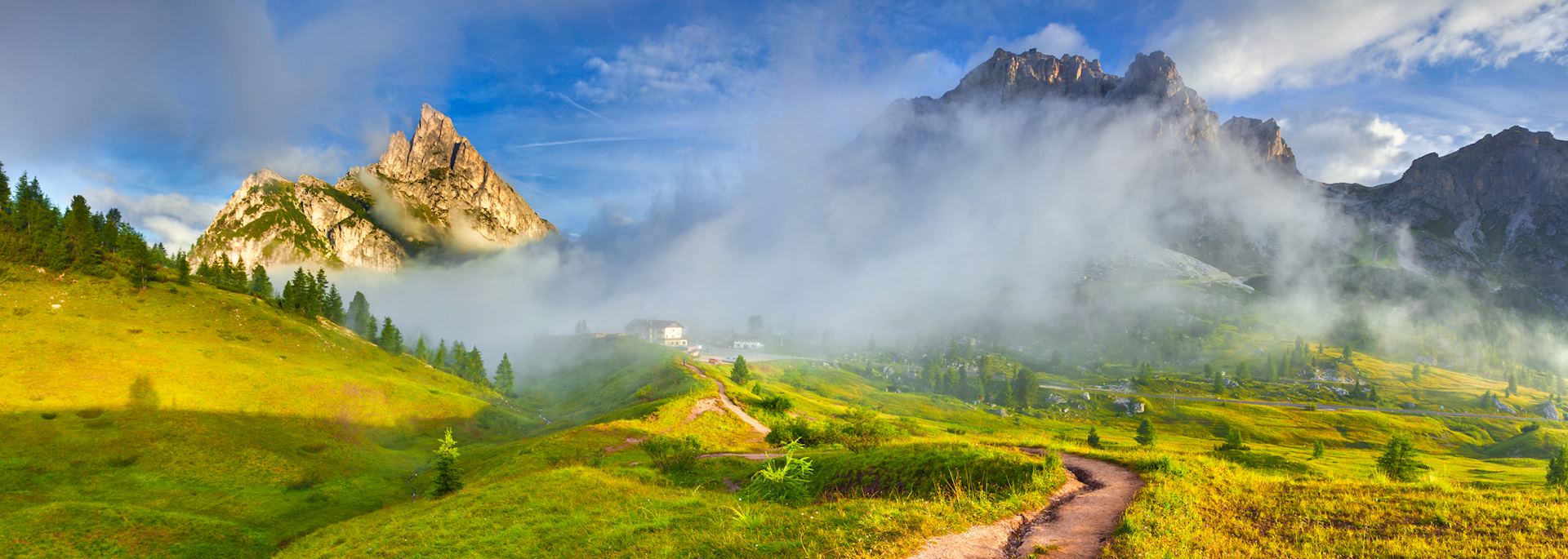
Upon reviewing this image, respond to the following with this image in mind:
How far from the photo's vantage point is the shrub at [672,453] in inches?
1881

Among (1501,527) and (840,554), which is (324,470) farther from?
(1501,527)

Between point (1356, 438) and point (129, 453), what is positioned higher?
point (129, 453)

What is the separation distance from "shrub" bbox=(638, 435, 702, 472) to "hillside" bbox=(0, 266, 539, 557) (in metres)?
35.6

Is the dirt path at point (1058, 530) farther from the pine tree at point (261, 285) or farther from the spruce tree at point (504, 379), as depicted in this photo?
the pine tree at point (261, 285)

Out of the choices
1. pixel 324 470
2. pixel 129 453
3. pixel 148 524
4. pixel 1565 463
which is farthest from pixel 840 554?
pixel 1565 463

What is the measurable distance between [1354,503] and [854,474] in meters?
18.7

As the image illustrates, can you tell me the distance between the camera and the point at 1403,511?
1605 centimetres

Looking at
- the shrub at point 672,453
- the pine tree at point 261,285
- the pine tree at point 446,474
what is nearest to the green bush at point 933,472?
the shrub at point 672,453

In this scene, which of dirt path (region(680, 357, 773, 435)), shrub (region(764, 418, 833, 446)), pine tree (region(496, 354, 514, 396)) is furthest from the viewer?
pine tree (region(496, 354, 514, 396))

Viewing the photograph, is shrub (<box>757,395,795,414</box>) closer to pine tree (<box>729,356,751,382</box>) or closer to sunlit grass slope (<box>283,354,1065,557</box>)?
sunlit grass slope (<box>283,354,1065,557</box>)

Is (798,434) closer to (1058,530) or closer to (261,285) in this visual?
(1058,530)

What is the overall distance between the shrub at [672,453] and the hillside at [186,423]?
35.6 m

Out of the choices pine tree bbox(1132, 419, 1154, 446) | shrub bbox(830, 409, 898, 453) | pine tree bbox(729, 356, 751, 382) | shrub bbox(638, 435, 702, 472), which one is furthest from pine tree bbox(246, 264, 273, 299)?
pine tree bbox(1132, 419, 1154, 446)

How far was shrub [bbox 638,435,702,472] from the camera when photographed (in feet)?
157
